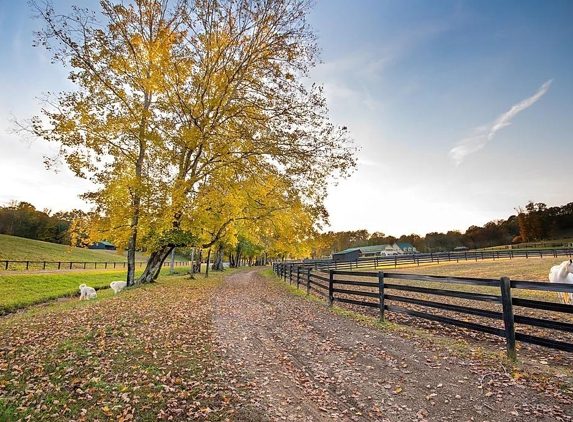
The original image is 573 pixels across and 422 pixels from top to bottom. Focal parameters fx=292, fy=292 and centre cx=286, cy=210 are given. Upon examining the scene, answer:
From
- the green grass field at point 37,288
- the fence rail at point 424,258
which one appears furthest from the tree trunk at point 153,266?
the fence rail at point 424,258

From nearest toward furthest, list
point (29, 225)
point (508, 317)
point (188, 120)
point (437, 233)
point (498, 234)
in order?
point (508, 317), point (188, 120), point (29, 225), point (498, 234), point (437, 233)

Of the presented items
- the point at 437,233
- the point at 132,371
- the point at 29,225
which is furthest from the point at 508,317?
the point at 437,233

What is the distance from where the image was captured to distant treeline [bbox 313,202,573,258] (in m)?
94.7

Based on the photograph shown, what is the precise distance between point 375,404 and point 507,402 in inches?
66.2

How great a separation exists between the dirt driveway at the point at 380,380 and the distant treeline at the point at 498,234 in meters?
77.2

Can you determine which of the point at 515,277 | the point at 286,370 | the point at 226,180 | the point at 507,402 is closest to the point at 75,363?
the point at 286,370

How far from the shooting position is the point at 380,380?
462 centimetres

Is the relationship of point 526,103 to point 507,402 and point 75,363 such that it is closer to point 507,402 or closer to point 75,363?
point 507,402

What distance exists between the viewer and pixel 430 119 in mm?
16562

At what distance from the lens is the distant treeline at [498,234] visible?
9469 centimetres

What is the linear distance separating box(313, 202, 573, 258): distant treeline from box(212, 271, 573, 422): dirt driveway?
7715 cm

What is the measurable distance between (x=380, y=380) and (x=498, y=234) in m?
150

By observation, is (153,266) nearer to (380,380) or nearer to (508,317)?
(380,380)

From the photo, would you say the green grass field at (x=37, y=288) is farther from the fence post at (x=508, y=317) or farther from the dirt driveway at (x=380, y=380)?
the fence post at (x=508, y=317)
